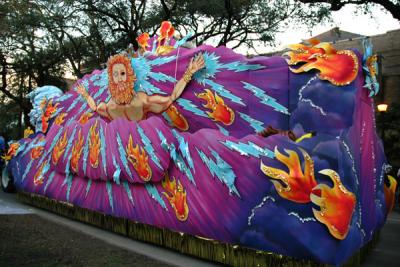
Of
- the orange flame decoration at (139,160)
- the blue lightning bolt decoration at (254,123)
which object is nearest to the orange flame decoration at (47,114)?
the orange flame decoration at (139,160)

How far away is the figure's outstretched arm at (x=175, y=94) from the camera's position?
→ 6.60 meters

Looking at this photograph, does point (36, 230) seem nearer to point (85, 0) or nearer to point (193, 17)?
point (85, 0)

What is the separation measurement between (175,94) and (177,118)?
1.30 feet

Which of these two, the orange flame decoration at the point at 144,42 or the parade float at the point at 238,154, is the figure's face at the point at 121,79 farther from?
the orange flame decoration at the point at 144,42

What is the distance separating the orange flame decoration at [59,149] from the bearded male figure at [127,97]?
1425 millimetres

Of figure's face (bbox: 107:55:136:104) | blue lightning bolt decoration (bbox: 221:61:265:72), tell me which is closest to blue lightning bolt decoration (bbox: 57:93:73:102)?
figure's face (bbox: 107:55:136:104)

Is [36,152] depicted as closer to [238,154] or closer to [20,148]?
[20,148]

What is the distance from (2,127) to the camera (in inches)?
1305

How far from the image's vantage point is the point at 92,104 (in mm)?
9055

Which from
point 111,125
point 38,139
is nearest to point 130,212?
point 111,125

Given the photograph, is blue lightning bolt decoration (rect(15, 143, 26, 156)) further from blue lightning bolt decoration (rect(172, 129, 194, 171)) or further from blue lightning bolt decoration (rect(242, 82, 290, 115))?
blue lightning bolt decoration (rect(242, 82, 290, 115))

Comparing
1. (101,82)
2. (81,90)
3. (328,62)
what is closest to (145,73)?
(101,82)

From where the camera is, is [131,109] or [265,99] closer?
[265,99]

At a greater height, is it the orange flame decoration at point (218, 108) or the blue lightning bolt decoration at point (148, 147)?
the orange flame decoration at point (218, 108)
